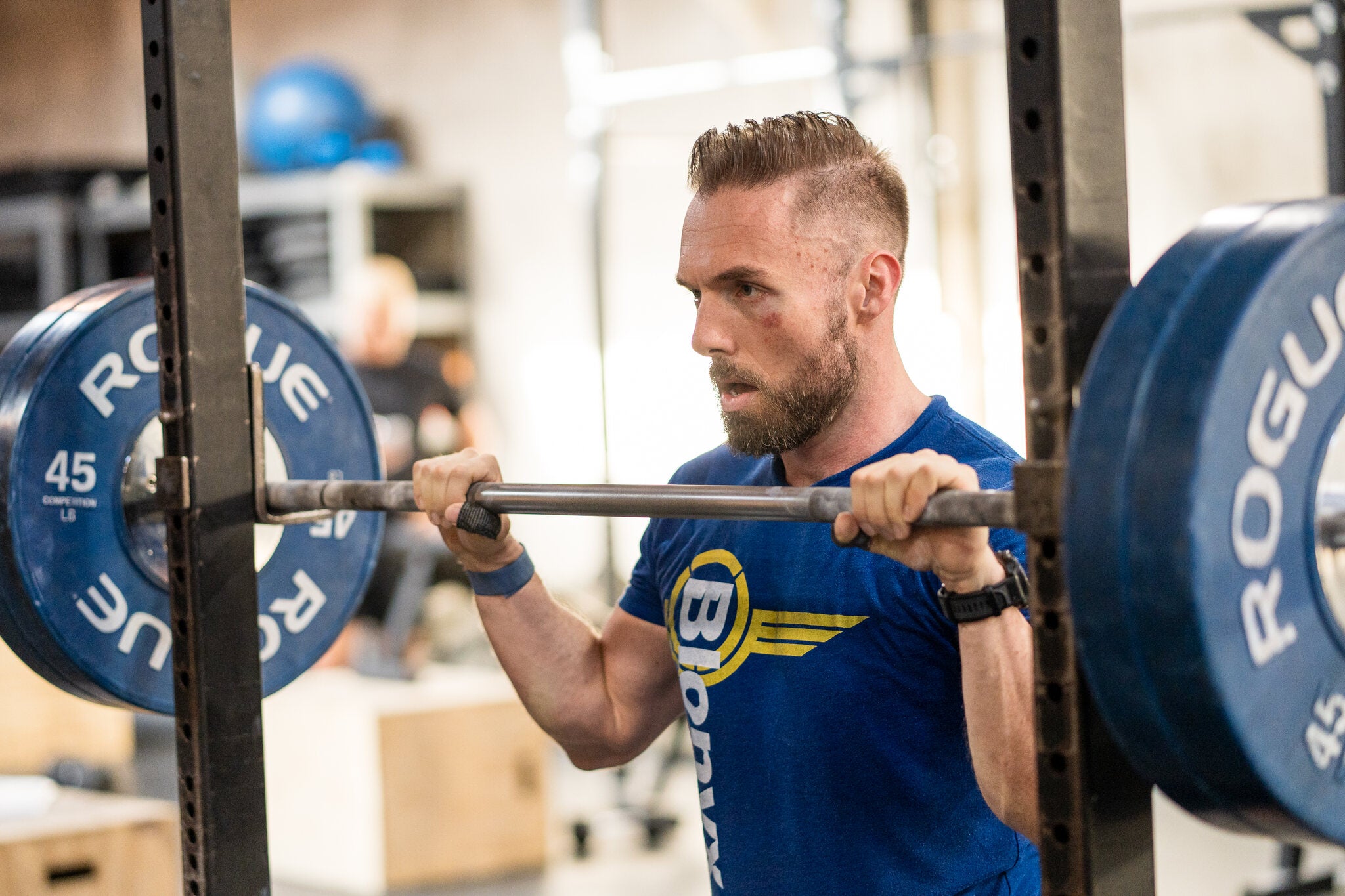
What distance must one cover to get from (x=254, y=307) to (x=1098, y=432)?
1147 millimetres

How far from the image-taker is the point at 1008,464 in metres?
1.52

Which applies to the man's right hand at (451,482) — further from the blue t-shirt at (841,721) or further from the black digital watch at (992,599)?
the black digital watch at (992,599)

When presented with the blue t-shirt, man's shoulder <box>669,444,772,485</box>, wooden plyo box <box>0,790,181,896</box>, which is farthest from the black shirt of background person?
the blue t-shirt

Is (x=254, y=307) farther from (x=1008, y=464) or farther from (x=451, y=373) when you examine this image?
(x=451, y=373)

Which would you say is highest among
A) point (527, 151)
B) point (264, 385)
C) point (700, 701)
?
point (527, 151)

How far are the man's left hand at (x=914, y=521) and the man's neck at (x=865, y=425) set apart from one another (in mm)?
391

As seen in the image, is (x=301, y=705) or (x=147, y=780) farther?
(x=147, y=780)

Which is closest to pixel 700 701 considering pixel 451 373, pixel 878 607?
pixel 878 607

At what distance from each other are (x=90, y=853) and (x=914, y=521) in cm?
206

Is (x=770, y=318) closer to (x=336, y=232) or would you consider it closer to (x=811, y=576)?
(x=811, y=576)

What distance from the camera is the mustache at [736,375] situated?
62.0 inches

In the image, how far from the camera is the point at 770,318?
1566 millimetres

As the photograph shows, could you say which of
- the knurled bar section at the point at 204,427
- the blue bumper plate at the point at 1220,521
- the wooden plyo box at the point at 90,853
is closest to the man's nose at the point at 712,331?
the knurled bar section at the point at 204,427

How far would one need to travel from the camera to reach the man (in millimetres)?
1501
